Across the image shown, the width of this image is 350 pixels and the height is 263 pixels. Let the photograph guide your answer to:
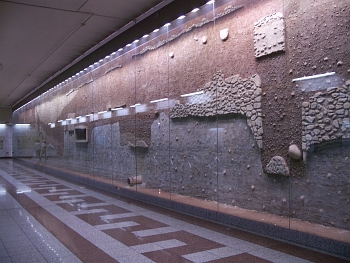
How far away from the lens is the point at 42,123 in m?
17.3

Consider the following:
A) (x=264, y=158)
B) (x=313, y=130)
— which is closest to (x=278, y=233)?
(x=264, y=158)

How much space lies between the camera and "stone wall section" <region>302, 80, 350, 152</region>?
427 centimetres

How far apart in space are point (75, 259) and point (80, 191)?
18.6 ft

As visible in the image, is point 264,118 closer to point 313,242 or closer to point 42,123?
point 313,242

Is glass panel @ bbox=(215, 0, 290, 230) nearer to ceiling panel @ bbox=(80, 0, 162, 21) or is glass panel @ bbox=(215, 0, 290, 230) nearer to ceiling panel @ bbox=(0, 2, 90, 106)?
ceiling panel @ bbox=(80, 0, 162, 21)

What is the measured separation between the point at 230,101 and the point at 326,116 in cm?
185

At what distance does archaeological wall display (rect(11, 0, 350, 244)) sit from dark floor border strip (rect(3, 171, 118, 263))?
2.35 meters

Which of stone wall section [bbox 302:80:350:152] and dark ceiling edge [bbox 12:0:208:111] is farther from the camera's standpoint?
dark ceiling edge [bbox 12:0:208:111]

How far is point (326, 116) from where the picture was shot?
4.54m

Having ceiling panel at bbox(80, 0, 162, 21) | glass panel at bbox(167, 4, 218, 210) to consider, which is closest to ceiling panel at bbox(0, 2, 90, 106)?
ceiling panel at bbox(80, 0, 162, 21)

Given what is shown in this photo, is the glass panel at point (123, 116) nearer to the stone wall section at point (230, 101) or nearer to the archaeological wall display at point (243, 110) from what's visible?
the archaeological wall display at point (243, 110)

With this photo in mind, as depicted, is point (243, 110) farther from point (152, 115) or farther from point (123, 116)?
point (123, 116)

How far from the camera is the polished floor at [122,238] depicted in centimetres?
407

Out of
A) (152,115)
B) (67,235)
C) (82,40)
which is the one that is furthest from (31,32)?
(67,235)
